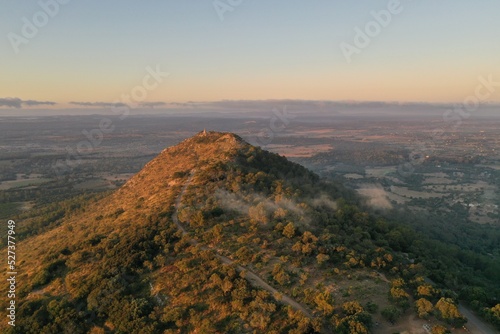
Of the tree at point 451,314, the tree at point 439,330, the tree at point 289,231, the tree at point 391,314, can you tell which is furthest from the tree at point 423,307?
the tree at point 289,231

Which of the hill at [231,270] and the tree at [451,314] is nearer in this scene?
the tree at [451,314]

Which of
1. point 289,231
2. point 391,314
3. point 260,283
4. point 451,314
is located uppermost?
point 289,231

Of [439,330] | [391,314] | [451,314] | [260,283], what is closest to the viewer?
[439,330]

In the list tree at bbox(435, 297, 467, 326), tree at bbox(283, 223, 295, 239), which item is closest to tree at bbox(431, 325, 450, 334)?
tree at bbox(435, 297, 467, 326)

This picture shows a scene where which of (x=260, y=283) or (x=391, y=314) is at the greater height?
(x=391, y=314)

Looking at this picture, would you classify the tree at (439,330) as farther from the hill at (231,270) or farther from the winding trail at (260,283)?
the winding trail at (260,283)

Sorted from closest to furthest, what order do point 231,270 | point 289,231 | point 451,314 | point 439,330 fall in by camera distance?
point 439,330 < point 451,314 < point 231,270 < point 289,231

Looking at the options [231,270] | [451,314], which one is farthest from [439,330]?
[231,270]

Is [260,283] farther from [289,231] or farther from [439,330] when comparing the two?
[439,330]

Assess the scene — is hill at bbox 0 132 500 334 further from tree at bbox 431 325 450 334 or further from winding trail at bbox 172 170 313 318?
tree at bbox 431 325 450 334

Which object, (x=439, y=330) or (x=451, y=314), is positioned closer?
(x=439, y=330)
